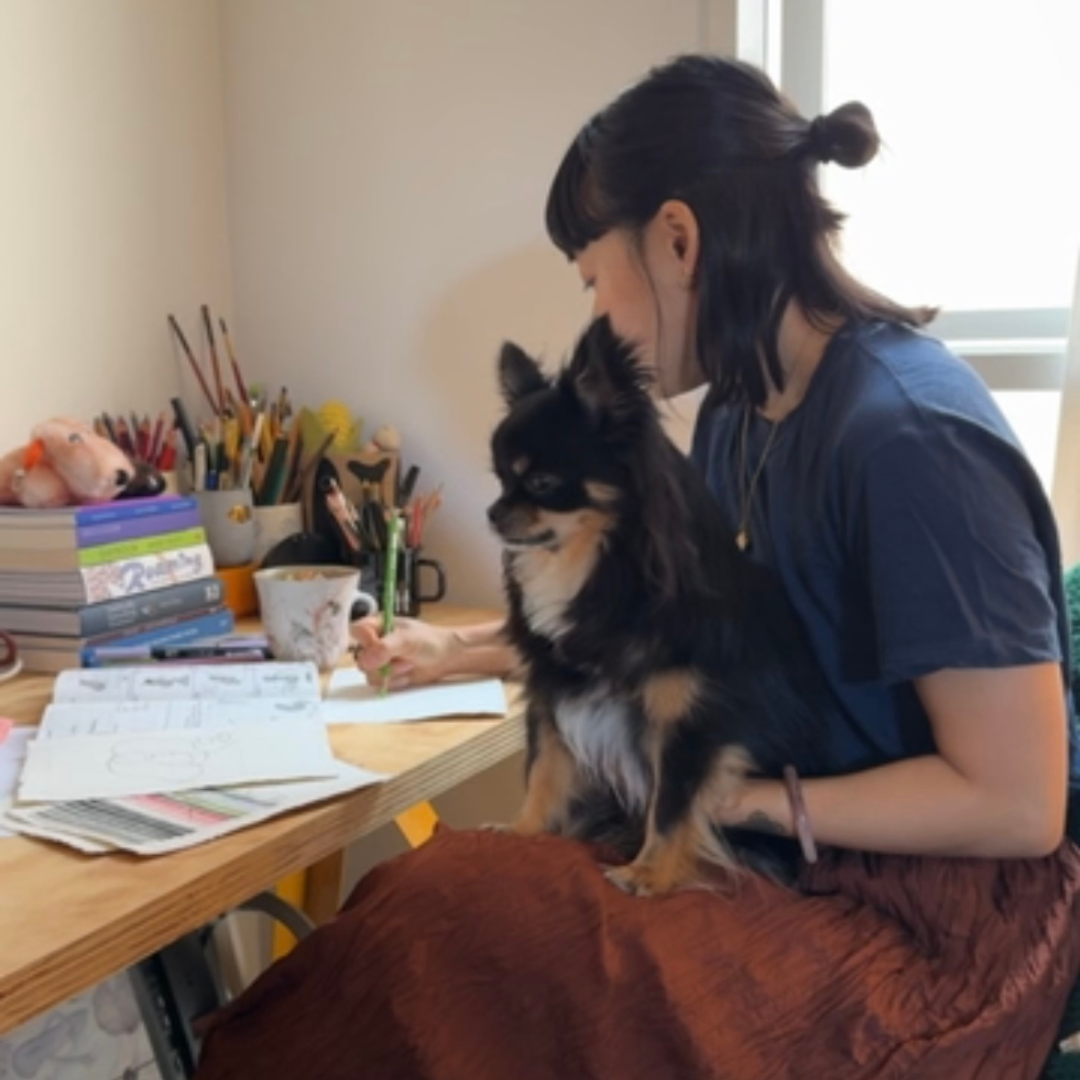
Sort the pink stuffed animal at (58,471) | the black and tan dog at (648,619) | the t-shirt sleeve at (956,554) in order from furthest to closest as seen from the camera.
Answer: the pink stuffed animal at (58,471) < the black and tan dog at (648,619) < the t-shirt sleeve at (956,554)

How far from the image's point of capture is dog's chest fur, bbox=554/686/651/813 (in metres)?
1.00

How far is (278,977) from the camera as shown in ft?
2.88

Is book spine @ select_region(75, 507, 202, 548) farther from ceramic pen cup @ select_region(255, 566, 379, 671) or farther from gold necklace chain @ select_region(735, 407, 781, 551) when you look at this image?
gold necklace chain @ select_region(735, 407, 781, 551)

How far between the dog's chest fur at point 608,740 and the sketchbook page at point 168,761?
0.21 meters

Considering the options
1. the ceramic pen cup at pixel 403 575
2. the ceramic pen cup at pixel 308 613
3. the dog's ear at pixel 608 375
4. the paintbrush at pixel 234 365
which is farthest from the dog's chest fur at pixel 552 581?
the paintbrush at pixel 234 365

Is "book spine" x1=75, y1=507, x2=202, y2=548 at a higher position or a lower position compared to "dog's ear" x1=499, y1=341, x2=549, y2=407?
lower

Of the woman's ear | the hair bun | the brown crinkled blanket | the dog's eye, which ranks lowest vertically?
the brown crinkled blanket

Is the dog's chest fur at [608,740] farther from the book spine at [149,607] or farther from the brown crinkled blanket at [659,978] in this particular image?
the book spine at [149,607]

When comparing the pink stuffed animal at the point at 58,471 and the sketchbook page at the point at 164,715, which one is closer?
the sketchbook page at the point at 164,715

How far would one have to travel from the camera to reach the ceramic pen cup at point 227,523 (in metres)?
1.62

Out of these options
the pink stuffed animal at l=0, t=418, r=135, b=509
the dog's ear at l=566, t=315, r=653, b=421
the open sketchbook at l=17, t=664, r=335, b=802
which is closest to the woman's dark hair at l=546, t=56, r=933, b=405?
the dog's ear at l=566, t=315, r=653, b=421

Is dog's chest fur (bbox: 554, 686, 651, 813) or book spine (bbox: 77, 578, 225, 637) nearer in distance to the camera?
dog's chest fur (bbox: 554, 686, 651, 813)

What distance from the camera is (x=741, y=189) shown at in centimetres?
97

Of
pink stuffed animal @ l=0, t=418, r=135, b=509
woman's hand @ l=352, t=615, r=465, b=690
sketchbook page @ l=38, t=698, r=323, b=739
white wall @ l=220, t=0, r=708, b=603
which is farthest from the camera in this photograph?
white wall @ l=220, t=0, r=708, b=603
